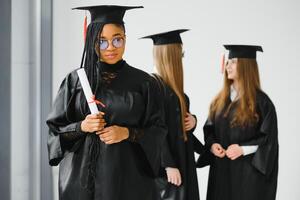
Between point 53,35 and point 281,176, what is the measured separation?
7.55ft

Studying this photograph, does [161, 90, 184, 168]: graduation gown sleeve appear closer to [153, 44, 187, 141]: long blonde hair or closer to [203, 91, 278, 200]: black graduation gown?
[153, 44, 187, 141]: long blonde hair

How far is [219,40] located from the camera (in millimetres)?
4281

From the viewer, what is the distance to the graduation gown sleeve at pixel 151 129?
7.57ft

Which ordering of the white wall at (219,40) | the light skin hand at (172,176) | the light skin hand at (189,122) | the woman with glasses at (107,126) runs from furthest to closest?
the white wall at (219,40) < the light skin hand at (189,122) < the light skin hand at (172,176) < the woman with glasses at (107,126)

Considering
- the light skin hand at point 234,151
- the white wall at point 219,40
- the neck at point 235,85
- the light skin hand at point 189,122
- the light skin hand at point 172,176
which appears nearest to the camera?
the light skin hand at point 172,176

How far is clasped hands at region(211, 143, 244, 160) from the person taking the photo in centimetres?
321

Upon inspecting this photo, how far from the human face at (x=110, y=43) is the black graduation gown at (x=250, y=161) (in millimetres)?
1203

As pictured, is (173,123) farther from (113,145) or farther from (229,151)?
(113,145)

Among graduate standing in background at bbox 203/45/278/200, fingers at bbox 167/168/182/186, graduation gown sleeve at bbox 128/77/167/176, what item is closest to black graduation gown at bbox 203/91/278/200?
graduate standing in background at bbox 203/45/278/200

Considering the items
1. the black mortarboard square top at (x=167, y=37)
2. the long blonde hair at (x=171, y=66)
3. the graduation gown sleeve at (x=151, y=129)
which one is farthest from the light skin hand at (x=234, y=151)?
the graduation gown sleeve at (x=151, y=129)

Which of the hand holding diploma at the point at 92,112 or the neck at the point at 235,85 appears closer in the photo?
the hand holding diploma at the point at 92,112

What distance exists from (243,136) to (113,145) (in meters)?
1.23

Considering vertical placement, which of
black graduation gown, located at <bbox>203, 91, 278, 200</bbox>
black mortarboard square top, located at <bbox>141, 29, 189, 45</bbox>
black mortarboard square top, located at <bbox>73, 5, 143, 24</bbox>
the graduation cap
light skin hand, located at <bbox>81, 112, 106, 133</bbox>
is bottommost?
black graduation gown, located at <bbox>203, 91, 278, 200</bbox>

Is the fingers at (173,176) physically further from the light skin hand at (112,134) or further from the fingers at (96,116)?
the fingers at (96,116)
